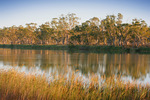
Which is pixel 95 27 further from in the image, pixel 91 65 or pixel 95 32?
pixel 91 65

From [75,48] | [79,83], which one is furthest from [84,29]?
[79,83]

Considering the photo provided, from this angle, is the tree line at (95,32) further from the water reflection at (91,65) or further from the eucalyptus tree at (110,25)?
the water reflection at (91,65)

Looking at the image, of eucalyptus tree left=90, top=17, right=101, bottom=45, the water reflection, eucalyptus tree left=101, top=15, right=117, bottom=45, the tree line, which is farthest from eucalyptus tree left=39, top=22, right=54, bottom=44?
the water reflection

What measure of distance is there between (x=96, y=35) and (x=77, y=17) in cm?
1636

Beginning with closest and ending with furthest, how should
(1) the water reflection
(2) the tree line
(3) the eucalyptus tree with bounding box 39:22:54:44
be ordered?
(1) the water reflection → (2) the tree line → (3) the eucalyptus tree with bounding box 39:22:54:44

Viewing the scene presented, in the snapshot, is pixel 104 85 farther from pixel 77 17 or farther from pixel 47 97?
pixel 77 17

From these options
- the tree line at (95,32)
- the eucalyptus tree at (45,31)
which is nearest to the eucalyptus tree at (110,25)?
the tree line at (95,32)

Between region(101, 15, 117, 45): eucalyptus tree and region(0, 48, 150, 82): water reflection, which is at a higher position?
region(101, 15, 117, 45): eucalyptus tree

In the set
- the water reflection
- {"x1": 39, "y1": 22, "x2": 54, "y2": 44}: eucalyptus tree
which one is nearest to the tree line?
{"x1": 39, "y1": 22, "x2": 54, "y2": 44}: eucalyptus tree

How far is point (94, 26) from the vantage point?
74750mm

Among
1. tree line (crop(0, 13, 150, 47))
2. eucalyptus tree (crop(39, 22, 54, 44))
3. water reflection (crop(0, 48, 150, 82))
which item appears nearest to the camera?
water reflection (crop(0, 48, 150, 82))

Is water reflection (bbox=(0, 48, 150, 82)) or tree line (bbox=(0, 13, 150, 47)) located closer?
water reflection (bbox=(0, 48, 150, 82))

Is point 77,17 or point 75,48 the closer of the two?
point 75,48

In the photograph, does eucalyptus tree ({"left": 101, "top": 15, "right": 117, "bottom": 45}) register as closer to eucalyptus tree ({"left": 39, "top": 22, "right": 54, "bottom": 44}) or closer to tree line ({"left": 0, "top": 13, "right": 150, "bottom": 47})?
tree line ({"left": 0, "top": 13, "right": 150, "bottom": 47})
